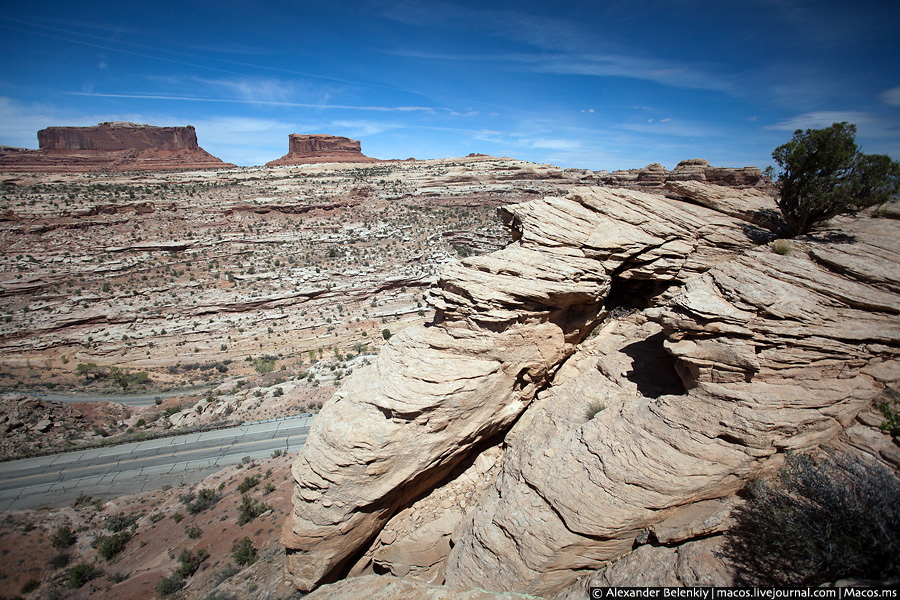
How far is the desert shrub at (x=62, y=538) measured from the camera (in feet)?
39.9

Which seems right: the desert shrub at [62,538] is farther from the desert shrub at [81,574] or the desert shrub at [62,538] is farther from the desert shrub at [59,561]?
the desert shrub at [81,574]

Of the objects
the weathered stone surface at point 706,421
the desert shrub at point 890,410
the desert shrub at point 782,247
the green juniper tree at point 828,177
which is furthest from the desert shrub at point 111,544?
the green juniper tree at point 828,177

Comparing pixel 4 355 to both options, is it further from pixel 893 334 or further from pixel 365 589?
pixel 893 334

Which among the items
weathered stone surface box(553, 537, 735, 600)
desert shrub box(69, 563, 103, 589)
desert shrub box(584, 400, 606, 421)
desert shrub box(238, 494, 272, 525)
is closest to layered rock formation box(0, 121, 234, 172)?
desert shrub box(69, 563, 103, 589)

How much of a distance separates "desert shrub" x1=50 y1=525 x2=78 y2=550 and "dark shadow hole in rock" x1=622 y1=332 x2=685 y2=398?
19698 mm

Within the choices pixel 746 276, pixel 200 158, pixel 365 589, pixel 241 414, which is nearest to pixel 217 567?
pixel 365 589

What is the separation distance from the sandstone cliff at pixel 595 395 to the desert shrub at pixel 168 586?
5.52 metres

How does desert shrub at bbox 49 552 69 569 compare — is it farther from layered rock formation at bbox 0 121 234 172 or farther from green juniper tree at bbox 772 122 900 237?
layered rock formation at bbox 0 121 234 172

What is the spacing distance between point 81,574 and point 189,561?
3382mm

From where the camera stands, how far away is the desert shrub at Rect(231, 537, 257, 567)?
1099cm

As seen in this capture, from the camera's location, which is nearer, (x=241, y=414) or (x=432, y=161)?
(x=241, y=414)

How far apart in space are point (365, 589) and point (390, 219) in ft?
144

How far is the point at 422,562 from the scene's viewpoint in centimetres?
848

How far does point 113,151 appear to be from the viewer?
279 ft
